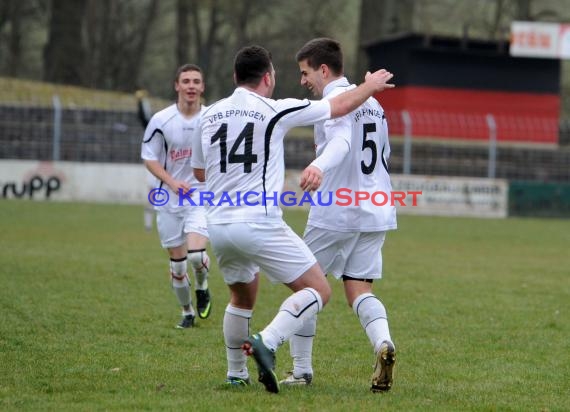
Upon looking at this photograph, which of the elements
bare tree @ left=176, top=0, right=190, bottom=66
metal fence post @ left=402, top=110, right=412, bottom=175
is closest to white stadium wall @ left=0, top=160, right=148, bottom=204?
metal fence post @ left=402, top=110, right=412, bottom=175

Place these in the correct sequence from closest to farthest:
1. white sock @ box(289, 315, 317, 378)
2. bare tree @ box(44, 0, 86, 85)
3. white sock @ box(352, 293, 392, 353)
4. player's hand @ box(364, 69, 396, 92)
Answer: player's hand @ box(364, 69, 396, 92) < white sock @ box(352, 293, 392, 353) < white sock @ box(289, 315, 317, 378) < bare tree @ box(44, 0, 86, 85)

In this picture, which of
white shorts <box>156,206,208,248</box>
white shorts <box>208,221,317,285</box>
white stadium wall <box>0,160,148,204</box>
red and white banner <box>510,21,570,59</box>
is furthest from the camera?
red and white banner <box>510,21,570,59</box>

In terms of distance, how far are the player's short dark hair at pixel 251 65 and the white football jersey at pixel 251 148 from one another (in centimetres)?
7

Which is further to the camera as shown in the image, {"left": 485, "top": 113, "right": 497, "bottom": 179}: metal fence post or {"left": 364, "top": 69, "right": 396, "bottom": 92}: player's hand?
{"left": 485, "top": 113, "right": 497, "bottom": 179}: metal fence post

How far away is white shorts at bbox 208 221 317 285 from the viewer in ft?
19.6

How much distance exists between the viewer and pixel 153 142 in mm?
9625

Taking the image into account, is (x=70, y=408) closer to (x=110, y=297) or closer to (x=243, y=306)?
(x=243, y=306)

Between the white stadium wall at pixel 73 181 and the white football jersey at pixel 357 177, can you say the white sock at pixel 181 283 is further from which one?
the white stadium wall at pixel 73 181

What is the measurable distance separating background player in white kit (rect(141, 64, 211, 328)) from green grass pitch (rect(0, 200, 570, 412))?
0.40 meters

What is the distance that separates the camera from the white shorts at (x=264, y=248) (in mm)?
5961

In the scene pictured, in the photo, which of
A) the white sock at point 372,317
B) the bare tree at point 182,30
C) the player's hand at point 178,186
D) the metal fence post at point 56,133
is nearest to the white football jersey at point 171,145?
the player's hand at point 178,186

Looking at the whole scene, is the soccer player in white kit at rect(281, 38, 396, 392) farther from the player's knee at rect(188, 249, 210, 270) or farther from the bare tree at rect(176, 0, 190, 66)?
the bare tree at rect(176, 0, 190, 66)

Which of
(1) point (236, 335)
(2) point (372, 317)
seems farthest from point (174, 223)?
(2) point (372, 317)

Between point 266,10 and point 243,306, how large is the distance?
4070 centimetres
